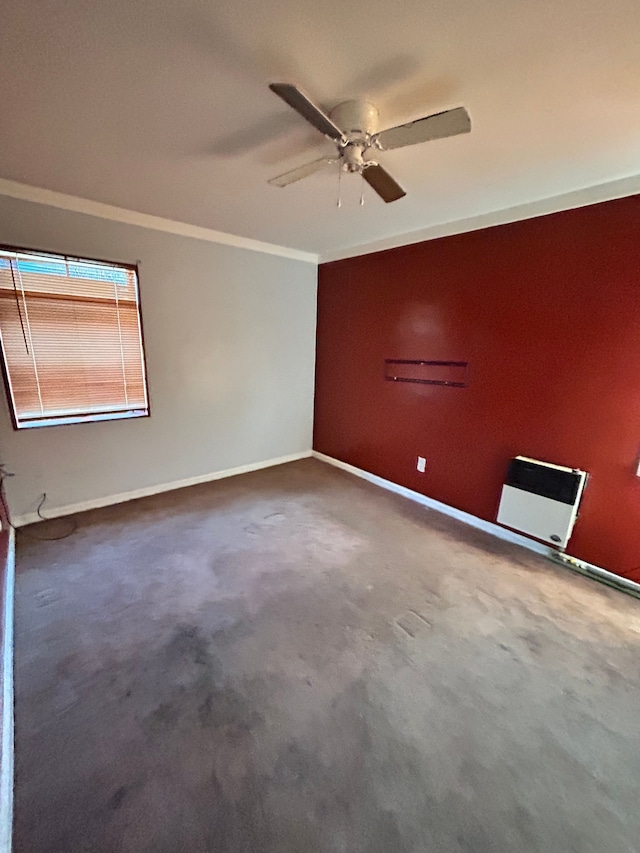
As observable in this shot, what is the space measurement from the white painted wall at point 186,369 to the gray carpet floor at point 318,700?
1.93 ft

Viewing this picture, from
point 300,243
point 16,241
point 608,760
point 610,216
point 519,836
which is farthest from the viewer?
point 300,243

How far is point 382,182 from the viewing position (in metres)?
1.75

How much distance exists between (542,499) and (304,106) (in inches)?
100

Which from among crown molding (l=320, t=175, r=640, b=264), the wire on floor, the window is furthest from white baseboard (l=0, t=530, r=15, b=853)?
crown molding (l=320, t=175, r=640, b=264)

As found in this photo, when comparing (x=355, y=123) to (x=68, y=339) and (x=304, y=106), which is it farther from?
(x=68, y=339)

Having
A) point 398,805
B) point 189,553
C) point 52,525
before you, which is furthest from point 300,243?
point 398,805

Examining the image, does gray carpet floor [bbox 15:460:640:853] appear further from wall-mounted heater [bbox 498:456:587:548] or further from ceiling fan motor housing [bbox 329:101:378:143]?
ceiling fan motor housing [bbox 329:101:378:143]

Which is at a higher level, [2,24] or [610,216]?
[2,24]

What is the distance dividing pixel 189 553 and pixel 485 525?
2252mm

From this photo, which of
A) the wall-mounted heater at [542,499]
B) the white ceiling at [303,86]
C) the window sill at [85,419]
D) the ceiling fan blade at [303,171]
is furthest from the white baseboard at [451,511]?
the ceiling fan blade at [303,171]

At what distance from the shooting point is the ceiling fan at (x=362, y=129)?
1.24m

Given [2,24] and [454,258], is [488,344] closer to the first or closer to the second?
[454,258]

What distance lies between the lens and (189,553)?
8.04ft

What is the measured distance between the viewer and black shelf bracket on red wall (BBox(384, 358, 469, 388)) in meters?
2.93
